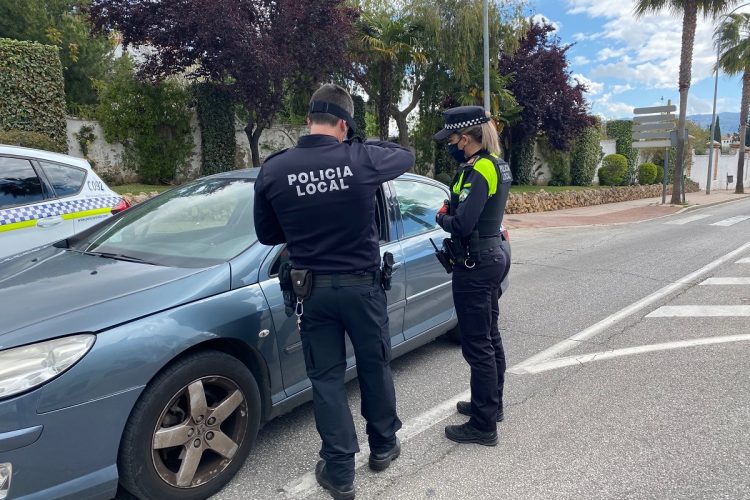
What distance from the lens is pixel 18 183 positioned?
496 centimetres

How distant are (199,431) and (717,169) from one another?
47223mm

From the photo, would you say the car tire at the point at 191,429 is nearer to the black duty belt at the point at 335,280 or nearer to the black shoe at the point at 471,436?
the black duty belt at the point at 335,280

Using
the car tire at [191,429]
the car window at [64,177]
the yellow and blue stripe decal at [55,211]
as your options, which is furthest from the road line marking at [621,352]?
the car window at [64,177]

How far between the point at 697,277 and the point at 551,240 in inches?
180

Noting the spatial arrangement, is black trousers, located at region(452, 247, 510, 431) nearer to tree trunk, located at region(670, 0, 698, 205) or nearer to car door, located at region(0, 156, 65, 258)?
car door, located at region(0, 156, 65, 258)

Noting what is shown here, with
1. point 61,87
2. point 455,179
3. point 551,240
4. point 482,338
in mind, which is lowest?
point 551,240

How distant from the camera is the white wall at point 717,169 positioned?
3872 cm

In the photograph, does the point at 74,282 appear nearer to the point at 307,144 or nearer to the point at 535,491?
the point at 307,144

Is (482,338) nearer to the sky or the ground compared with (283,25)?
nearer to the ground

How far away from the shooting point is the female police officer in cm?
295

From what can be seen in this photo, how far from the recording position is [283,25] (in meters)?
12.4

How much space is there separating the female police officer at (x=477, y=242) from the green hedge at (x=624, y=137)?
29.3 m

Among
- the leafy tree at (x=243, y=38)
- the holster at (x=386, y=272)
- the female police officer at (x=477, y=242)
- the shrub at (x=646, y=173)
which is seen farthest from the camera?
the shrub at (x=646, y=173)

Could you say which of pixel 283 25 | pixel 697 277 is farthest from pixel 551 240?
pixel 283 25
